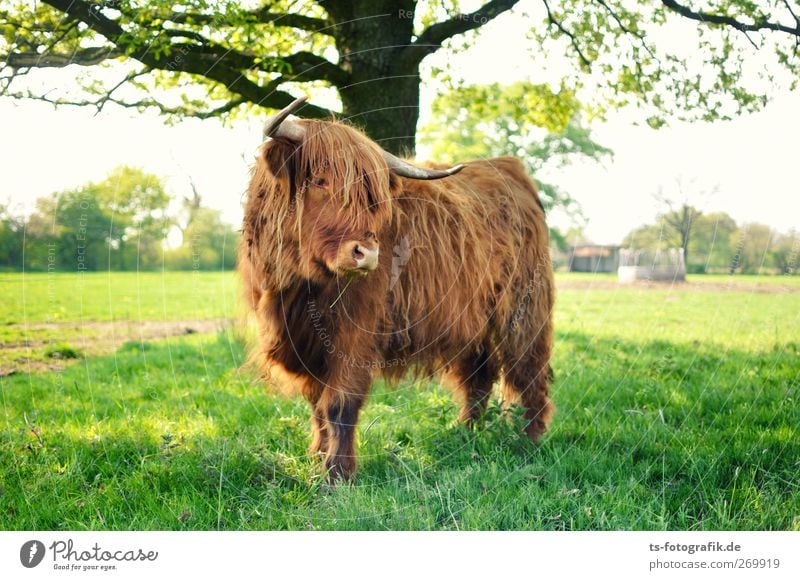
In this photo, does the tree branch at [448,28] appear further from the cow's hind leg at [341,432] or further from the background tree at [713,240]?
the cow's hind leg at [341,432]

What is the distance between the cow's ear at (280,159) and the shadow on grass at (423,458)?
1241mm

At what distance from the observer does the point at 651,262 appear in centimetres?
363

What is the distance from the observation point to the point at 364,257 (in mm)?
2377

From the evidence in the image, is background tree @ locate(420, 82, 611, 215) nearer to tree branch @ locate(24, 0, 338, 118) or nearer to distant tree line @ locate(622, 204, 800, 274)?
distant tree line @ locate(622, 204, 800, 274)

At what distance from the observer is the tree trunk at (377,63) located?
3625 millimetres

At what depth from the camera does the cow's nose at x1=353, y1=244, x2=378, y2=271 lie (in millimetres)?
2375

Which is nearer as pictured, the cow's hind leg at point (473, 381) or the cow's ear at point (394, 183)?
the cow's ear at point (394, 183)

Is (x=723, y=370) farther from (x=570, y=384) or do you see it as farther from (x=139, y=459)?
(x=139, y=459)

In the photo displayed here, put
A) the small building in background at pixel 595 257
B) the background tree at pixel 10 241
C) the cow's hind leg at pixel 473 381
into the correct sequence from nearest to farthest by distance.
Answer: the background tree at pixel 10 241, the small building in background at pixel 595 257, the cow's hind leg at pixel 473 381

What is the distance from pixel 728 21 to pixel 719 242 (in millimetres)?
1194

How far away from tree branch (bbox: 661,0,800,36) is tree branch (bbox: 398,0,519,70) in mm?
885

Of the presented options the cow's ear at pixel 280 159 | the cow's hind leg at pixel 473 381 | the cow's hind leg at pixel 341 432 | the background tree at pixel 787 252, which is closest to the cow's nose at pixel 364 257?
the cow's ear at pixel 280 159

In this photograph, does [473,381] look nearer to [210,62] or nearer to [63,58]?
[210,62]

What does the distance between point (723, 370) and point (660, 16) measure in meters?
2.07
